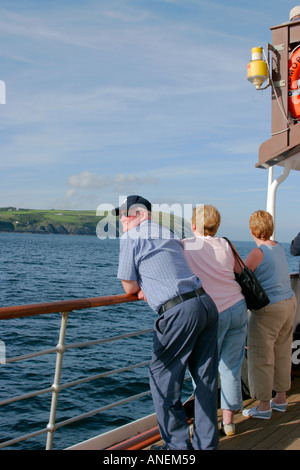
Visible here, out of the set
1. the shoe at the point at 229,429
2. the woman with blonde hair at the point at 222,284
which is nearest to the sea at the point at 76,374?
the shoe at the point at 229,429

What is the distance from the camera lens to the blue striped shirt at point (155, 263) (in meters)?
2.57

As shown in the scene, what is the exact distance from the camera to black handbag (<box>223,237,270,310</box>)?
314 centimetres

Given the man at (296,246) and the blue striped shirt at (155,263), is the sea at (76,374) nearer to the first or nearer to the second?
the man at (296,246)

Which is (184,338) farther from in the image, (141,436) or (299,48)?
(299,48)

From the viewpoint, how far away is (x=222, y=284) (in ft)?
9.92

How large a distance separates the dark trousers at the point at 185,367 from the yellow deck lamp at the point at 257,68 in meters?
3.39

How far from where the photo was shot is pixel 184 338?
2.53 meters

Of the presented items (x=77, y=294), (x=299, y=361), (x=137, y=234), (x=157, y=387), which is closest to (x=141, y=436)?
(x=157, y=387)

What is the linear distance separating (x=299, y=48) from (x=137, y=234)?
3.70 m

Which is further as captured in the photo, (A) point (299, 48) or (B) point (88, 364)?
(B) point (88, 364)

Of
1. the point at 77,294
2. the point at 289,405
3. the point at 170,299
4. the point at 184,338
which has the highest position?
the point at 170,299

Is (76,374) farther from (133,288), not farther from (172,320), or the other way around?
(172,320)

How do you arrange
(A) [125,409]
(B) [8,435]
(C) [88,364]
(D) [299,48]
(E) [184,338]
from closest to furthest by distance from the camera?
(E) [184,338] < (D) [299,48] < (B) [8,435] < (A) [125,409] < (C) [88,364]

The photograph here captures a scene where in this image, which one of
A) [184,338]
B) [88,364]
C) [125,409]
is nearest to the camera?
[184,338]
